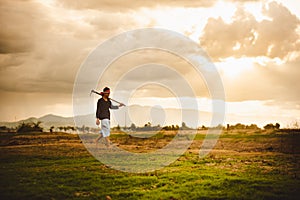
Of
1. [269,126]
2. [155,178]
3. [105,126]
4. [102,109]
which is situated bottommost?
[155,178]

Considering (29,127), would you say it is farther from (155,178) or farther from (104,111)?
(155,178)

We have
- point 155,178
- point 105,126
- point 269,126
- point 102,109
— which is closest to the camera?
point 155,178

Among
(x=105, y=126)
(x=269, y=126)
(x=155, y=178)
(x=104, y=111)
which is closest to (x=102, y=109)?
(x=104, y=111)

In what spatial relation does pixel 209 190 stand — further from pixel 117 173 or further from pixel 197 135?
pixel 197 135

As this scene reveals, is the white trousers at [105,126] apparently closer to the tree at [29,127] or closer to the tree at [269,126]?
the tree at [29,127]

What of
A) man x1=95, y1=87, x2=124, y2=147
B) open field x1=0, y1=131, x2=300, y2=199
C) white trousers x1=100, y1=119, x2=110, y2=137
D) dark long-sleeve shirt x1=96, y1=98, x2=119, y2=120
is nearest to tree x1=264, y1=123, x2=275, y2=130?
open field x1=0, y1=131, x2=300, y2=199

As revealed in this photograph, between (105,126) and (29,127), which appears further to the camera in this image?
(29,127)

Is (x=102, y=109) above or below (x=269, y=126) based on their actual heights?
above

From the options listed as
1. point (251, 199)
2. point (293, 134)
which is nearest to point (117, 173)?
point (251, 199)

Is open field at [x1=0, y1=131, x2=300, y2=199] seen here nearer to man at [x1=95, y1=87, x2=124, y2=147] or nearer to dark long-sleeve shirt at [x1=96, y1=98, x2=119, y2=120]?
man at [x1=95, y1=87, x2=124, y2=147]

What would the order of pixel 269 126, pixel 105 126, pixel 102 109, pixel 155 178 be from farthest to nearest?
pixel 269 126, pixel 105 126, pixel 102 109, pixel 155 178

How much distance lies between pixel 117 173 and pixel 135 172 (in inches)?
33.1

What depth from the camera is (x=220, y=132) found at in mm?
41000

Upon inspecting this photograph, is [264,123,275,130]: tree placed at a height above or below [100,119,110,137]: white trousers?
above
